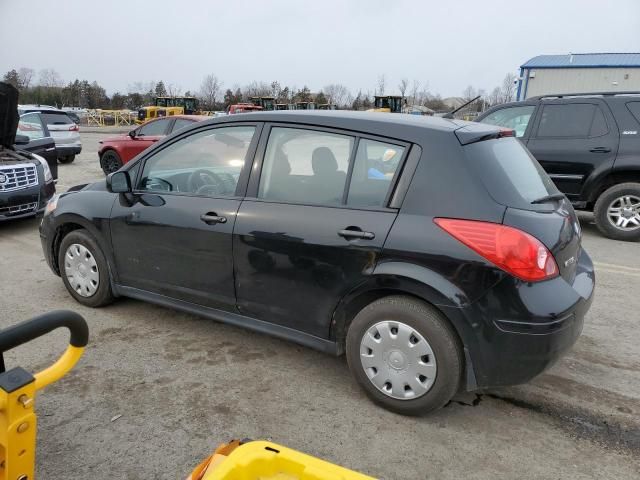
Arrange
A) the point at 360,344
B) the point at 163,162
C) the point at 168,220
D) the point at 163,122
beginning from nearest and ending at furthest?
1. the point at 360,344
2. the point at 168,220
3. the point at 163,162
4. the point at 163,122

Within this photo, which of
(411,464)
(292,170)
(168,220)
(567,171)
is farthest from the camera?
(567,171)

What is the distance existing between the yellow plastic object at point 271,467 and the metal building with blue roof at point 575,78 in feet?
94.5

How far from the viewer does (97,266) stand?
4.02 metres

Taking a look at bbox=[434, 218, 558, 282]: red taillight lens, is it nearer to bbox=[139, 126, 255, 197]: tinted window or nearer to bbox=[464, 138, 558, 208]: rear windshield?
bbox=[464, 138, 558, 208]: rear windshield

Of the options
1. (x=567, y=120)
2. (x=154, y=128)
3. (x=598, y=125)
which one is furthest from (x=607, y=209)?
(x=154, y=128)

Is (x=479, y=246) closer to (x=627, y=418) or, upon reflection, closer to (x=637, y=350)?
(x=627, y=418)

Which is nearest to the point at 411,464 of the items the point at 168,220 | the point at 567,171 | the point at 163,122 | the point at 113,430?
the point at 113,430

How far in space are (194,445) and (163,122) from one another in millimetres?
10043

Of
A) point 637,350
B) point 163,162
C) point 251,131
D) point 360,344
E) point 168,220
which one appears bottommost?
point 637,350

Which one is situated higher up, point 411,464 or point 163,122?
point 163,122

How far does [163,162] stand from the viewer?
375cm

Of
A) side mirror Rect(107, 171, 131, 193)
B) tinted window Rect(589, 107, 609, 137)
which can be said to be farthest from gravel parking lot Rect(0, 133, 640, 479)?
tinted window Rect(589, 107, 609, 137)

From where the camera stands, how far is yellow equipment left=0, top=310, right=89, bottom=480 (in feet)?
4.65

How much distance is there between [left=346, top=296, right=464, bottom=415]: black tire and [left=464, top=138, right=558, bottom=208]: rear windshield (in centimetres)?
71
